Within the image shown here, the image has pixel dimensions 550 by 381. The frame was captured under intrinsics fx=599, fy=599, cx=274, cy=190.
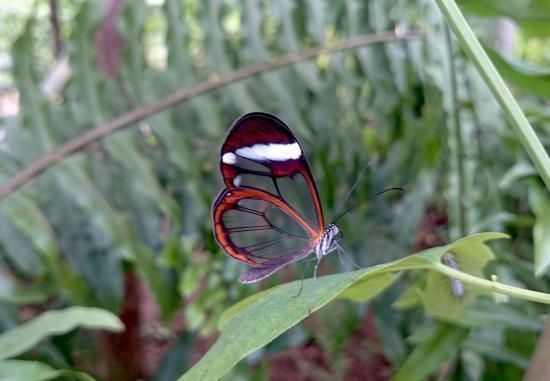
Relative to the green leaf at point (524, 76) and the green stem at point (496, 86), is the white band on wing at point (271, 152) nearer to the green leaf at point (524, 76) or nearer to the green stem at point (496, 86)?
the green stem at point (496, 86)

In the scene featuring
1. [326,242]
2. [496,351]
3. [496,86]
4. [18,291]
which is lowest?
[496,351]

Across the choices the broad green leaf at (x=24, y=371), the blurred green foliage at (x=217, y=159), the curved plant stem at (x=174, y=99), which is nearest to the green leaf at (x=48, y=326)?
the broad green leaf at (x=24, y=371)

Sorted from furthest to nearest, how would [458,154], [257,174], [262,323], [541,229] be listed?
[458,154] < [541,229] < [257,174] < [262,323]

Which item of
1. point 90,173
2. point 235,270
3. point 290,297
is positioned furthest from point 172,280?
point 290,297

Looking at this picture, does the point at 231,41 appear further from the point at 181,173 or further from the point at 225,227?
the point at 225,227

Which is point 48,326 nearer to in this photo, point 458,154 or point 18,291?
point 18,291

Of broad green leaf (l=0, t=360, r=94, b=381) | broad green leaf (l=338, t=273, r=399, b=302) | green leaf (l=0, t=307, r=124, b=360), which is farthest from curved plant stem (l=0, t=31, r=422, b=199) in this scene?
broad green leaf (l=338, t=273, r=399, b=302)

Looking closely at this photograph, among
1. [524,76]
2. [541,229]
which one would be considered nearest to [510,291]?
[541,229]
